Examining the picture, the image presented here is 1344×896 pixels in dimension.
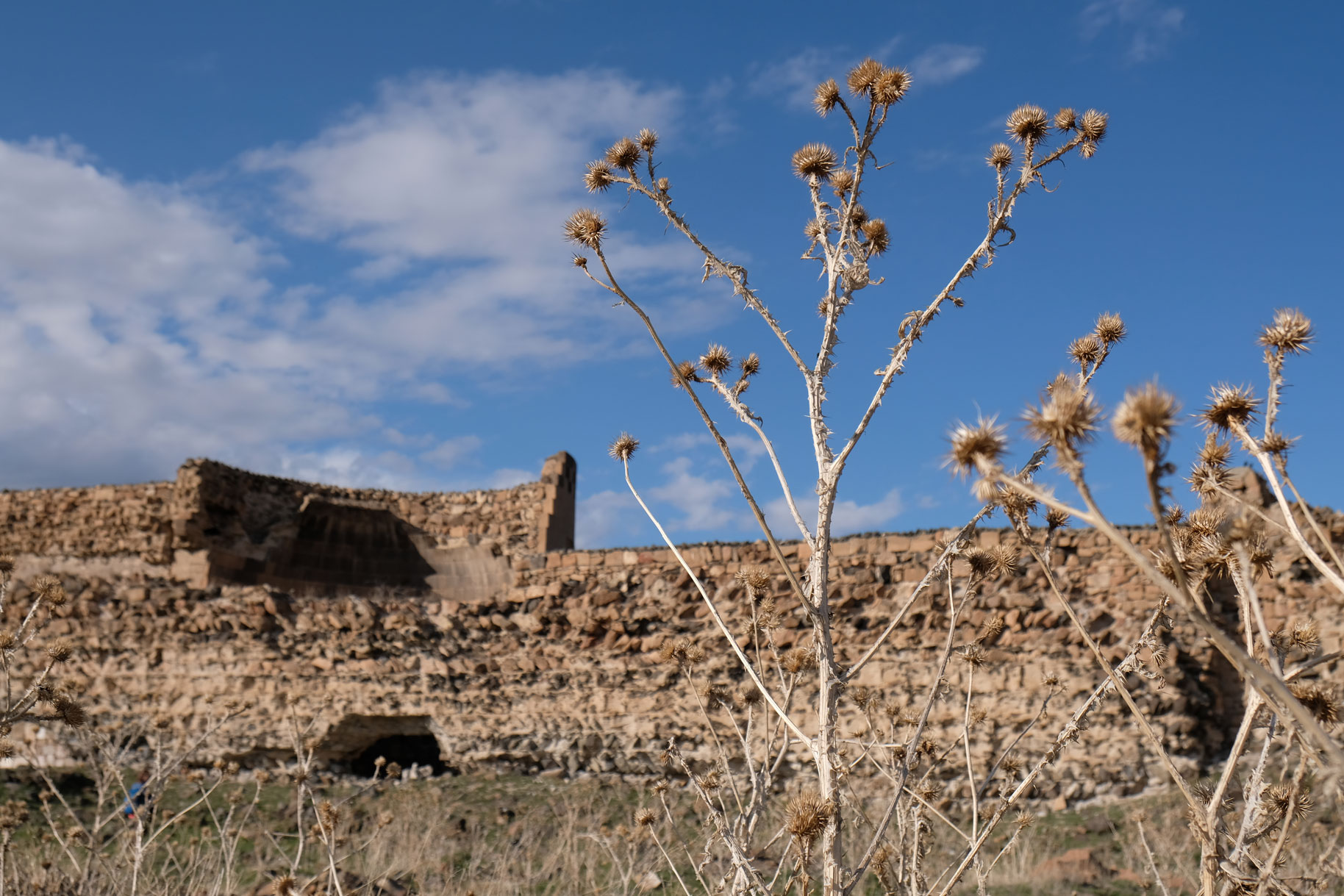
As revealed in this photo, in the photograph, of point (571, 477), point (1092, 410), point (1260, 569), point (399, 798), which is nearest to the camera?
point (1092, 410)

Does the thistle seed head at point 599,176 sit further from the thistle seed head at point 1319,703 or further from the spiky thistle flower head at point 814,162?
the thistle seed head at point 1319,703

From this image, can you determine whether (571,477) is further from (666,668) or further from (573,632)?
(666,668)

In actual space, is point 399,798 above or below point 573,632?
below

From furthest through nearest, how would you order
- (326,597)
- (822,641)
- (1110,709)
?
(326,597)
(1110,709)
(822,641)

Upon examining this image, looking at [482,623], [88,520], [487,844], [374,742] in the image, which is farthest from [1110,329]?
[88,520]

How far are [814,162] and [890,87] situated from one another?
42 centimetres

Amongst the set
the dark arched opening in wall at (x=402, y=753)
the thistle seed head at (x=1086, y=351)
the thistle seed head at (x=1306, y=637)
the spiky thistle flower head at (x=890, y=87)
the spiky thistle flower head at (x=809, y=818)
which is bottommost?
the dark arched opening in wall at (x=402, y=753)

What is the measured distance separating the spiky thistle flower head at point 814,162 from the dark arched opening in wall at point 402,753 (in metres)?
12.5

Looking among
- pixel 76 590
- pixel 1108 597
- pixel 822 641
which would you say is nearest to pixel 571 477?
pixel 76 590

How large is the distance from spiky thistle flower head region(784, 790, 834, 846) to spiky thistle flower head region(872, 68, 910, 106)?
232 cm

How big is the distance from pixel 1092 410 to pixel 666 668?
36.3 ft

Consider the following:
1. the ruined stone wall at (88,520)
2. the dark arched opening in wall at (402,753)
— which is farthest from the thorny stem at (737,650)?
the ruined stone wall at (88,520)

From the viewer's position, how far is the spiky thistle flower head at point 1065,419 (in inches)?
70.9

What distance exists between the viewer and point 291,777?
45.3 ft
